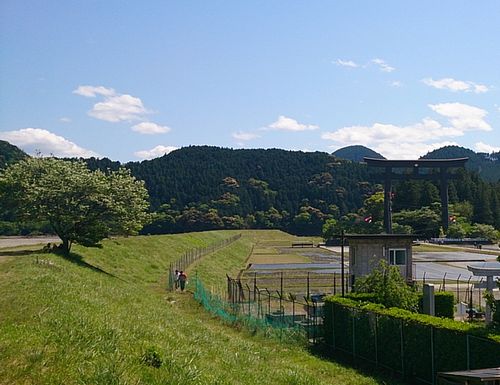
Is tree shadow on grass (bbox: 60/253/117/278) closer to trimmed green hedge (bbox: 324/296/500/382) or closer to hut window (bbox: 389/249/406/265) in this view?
hut window (bbox: 389/249/406/265)

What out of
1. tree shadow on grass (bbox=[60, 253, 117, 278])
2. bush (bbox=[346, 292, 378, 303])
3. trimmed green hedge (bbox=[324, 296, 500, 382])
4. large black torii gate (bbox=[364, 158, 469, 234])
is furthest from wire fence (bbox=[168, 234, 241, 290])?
large black torii gate (bbox=[364, 158, 469, 234])

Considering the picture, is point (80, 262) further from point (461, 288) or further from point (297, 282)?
point (461, 288)

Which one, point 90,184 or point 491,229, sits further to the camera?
point 491,229

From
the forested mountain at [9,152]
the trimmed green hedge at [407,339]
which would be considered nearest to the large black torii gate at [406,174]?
the forested mountain at [9,152]

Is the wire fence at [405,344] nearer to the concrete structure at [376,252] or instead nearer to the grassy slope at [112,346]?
the grassy slope at [112,346]

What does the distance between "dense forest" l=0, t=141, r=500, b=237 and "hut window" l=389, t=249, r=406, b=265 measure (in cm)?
6757

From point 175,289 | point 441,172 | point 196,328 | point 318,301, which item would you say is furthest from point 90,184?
point 441,172

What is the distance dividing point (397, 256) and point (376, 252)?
58.9 inches

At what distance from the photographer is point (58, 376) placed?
930 centimetres

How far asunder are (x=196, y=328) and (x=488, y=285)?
11.2 meters

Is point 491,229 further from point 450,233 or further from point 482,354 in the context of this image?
point 482,354

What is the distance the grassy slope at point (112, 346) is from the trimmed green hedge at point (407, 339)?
55.6 inches

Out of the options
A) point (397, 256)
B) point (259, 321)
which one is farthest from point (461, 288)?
point (259, 321)

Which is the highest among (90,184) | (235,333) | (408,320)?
(90,184)
